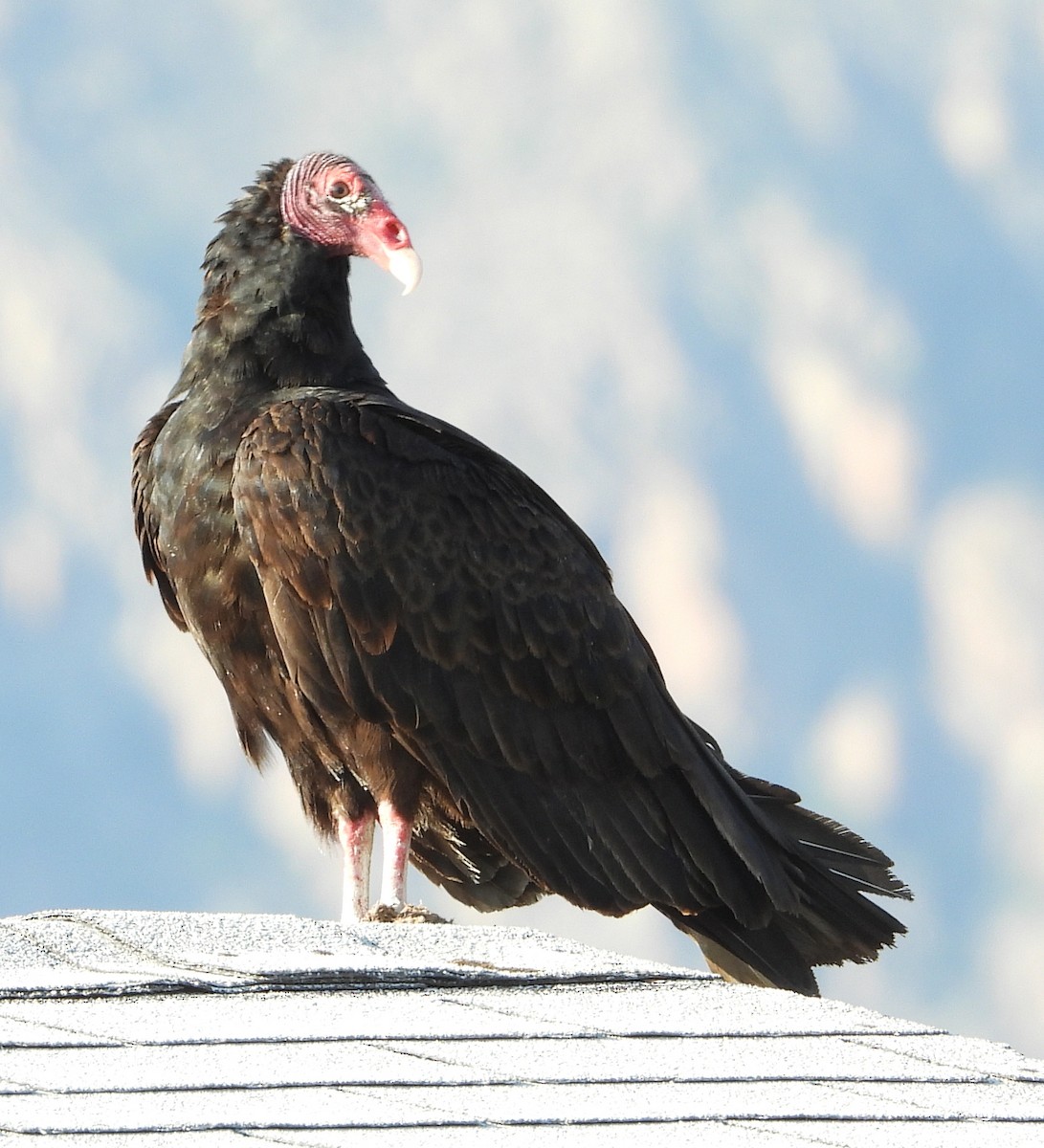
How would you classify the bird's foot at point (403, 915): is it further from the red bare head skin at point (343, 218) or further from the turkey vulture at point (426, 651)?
the red bare head skin at point (343, 218)

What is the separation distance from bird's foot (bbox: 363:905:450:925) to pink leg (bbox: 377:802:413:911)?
0.16ft

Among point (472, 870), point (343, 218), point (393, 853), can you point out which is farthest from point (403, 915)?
point (343, 218)

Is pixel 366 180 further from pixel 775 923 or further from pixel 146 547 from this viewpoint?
pixel 775 923

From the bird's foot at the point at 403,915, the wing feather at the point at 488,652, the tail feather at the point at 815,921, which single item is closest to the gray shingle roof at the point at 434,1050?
the bird's foot at the point at 403,915

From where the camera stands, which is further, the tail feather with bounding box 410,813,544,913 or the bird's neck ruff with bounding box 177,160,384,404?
the tail feather with bounding box 410,813,544,913

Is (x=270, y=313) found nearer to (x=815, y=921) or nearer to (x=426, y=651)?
(x=426, y=651)

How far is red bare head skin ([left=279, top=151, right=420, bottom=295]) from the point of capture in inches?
198

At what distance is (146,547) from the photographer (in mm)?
5062

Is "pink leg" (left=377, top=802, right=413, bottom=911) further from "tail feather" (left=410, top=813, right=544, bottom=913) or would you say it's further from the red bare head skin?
the red bare head skin

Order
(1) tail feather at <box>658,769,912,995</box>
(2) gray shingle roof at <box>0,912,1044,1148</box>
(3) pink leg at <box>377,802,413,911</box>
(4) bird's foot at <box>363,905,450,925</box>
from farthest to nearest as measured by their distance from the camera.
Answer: (1) tail feather at <box>658,769,912,995</box>
(3) pink leg at <box>377,802,413,911</box>
(4) bird's foot at <box>363,905,450,925</box>
(2) gray shingle roof at <box>0,912,1044,1148</box>

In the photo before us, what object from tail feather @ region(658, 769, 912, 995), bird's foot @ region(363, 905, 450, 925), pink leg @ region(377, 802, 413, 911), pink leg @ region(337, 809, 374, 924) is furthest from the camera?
pink leg @ region(337, 809, 374, 924)

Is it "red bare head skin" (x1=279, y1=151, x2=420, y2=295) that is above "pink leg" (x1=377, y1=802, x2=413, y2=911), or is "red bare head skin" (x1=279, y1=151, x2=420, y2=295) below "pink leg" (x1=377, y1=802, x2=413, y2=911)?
above

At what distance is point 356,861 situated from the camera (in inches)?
190

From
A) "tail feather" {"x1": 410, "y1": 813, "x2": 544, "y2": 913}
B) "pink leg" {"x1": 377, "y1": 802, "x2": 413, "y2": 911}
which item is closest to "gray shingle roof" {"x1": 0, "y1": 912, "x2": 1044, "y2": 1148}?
"pink leg" {"x1": 377, "y1": 802, "x2": 413, "y2": 911}
